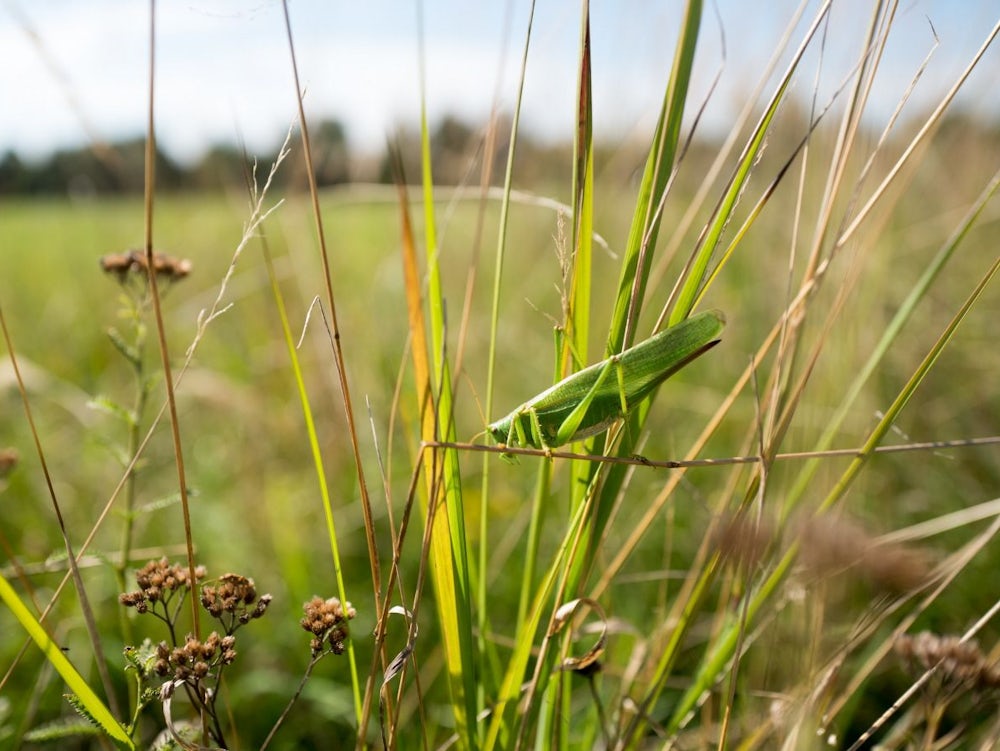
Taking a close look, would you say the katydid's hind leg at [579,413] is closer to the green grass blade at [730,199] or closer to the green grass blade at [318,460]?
the green grass blade at [730,199]

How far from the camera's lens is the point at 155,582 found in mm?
961

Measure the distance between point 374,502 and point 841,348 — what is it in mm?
1688

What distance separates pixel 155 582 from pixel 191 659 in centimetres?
13

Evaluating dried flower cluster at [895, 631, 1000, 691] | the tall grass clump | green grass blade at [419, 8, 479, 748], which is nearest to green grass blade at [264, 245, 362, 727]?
the tall grass clump

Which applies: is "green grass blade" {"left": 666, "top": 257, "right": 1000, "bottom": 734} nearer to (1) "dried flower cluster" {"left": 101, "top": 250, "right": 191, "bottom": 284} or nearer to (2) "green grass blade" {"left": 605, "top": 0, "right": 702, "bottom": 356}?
(2) "green grass blade" {"left": 605, "top": 0, "right": 702, "bottom": 356}

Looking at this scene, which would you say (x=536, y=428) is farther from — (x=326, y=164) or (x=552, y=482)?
(x=326, y=164)

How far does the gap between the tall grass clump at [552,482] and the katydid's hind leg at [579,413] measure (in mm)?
40

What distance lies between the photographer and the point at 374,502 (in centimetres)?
263

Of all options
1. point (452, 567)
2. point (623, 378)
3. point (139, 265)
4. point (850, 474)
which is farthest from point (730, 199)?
point (139, 265)

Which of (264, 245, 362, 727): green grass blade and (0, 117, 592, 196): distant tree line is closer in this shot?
(264, 245, 362, 727): green grass blade

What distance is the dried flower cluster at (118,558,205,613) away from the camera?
0.93 m

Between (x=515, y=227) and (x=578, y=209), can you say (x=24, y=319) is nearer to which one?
(x=515, y=227)

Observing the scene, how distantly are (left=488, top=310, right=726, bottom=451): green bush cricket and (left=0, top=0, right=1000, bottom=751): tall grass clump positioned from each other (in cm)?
3

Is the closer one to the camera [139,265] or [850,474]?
[850,474]
